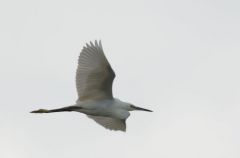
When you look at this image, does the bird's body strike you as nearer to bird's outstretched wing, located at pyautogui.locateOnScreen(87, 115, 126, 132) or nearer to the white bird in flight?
the white bird in flight

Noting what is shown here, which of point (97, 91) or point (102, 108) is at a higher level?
point (97, 91)

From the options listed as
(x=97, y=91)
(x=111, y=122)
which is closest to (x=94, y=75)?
(x=97, y=91)

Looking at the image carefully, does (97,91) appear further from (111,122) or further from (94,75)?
(111,122)

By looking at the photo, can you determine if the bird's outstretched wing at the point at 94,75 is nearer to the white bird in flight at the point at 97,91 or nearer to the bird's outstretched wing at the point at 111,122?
the white bird in flight at the point at 97,91

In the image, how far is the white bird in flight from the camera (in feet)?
51.8

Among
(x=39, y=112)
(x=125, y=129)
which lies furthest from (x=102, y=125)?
(x=39, y=112)

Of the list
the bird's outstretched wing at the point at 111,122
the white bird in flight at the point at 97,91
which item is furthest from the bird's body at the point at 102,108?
the bird's outstretched wing at the point at 111,122

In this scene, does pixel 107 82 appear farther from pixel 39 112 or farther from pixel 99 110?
pixel 39 112

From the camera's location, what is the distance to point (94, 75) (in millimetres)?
16016

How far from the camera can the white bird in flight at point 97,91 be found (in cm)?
1578

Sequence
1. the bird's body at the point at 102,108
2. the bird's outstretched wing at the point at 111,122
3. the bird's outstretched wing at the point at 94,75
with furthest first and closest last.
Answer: the bird's outstretched wing at the point at 111,122 → the bird's body at the point at 102,108 → the bird's outstretched wing at the point at 94,75

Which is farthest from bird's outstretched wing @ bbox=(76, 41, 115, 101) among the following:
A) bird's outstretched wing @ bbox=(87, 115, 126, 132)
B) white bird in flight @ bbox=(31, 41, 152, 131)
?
bird's outstretched wing @ bbox=(87, 115, 126, 132)

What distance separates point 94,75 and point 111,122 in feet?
4.19

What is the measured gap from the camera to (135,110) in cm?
1761
